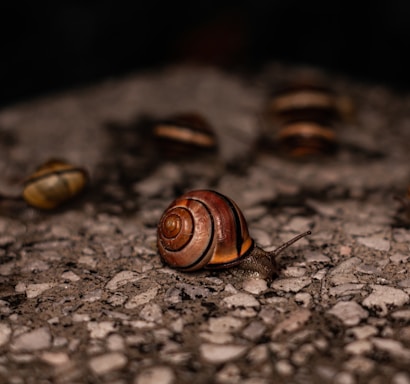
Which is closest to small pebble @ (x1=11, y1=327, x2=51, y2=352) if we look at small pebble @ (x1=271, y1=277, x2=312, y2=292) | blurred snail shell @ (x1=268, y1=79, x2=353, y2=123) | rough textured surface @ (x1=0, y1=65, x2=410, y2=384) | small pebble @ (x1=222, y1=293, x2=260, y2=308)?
rough textured surface @ (x1=0, y1=65, x2=410, y2=384)

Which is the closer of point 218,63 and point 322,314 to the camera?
point 322,314

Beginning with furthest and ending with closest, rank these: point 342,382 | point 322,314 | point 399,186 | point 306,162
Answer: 1. point 306,162
2. point 399,186
3. point 322,314
4. point 342,382

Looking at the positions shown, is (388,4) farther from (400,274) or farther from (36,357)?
(36,357)

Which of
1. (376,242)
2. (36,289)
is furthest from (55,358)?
(376,242)

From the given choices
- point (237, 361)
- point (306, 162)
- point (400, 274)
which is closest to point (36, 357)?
point (237, 361)

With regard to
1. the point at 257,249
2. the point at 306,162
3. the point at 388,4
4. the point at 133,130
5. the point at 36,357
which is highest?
the point at 388,4

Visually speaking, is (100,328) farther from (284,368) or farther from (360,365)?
(360,365)

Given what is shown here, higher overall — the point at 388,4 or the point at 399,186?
the point at 388,4
